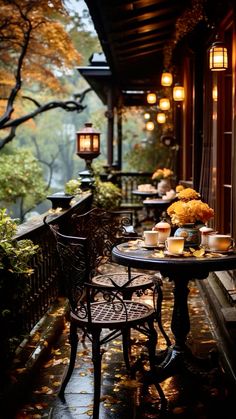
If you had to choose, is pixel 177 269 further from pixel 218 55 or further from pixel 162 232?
pixel 218 55

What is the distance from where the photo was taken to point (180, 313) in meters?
4.62

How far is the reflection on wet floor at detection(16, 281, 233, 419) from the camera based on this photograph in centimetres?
394

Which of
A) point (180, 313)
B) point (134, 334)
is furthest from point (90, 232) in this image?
point (180, 313)

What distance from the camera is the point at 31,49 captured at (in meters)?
18.8

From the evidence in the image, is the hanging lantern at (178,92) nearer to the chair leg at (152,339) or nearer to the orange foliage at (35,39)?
the orange foliage at (35,39)

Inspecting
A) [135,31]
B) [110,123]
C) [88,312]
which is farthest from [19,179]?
[88,312]

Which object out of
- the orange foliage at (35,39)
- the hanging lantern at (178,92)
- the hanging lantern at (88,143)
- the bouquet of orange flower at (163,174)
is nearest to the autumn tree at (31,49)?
the orange foliage at (35,39)

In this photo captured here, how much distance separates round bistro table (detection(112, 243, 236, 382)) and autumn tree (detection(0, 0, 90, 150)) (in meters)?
11.8

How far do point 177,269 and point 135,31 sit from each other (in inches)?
260

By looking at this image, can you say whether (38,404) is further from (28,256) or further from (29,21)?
(29,21)

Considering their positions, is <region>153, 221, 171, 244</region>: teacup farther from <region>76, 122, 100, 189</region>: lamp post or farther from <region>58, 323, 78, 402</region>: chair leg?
<region>76, 122, 100, 189</region>: lamp post

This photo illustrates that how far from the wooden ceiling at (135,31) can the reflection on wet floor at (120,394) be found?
13.6 ft

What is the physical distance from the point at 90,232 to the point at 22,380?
2.05m

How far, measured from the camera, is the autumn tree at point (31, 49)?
15922 mm
